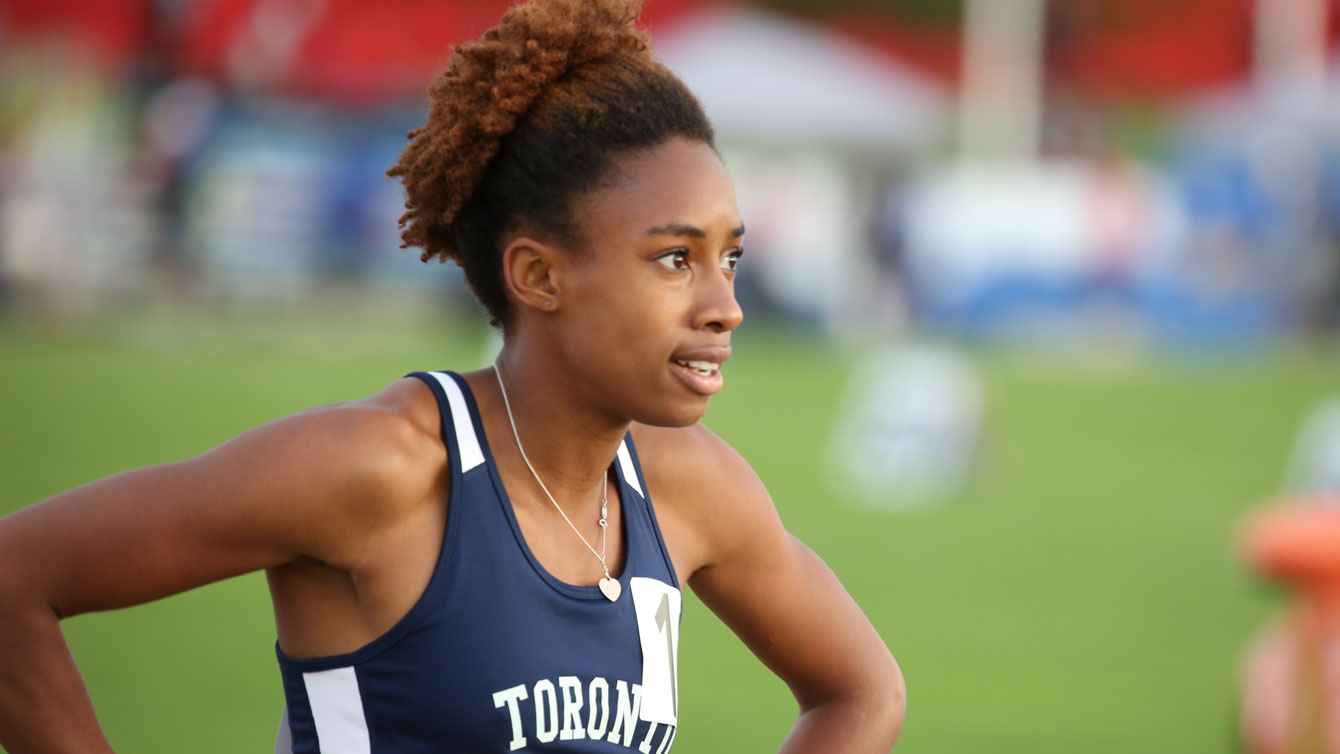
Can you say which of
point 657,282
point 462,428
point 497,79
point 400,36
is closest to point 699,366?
point 657,282

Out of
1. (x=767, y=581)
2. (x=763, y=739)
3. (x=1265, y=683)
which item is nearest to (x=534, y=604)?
(x=767, y=581)

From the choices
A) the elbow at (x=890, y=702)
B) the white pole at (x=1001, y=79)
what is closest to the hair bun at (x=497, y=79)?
the elbow at (x=890, y=702)

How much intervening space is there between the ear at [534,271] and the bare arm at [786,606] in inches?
16.1

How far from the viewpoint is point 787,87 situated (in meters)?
25.2

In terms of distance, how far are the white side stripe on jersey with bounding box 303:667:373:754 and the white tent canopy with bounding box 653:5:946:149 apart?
72.0 ft

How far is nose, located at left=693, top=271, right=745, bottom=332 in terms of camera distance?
8.00 ft

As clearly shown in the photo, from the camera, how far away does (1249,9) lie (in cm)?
3725

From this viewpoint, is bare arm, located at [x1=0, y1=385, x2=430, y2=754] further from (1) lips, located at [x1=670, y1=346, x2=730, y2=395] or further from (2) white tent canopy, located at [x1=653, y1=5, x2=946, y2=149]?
(2) white tent canopy, located at [x1=653, y1=5, x2=946, y2=149]

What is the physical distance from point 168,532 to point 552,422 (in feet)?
2.09

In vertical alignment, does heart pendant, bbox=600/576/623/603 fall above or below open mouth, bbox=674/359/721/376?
below

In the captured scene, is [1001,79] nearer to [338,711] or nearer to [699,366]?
[699,366]

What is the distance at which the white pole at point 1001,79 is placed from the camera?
30.9m

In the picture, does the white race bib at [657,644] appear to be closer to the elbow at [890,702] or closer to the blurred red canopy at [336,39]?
the elbow at [890,702]

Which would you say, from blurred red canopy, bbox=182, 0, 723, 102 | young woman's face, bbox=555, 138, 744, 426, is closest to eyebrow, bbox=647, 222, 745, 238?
young woman's face, bbox=555, 138, 744, 426
